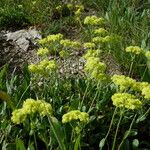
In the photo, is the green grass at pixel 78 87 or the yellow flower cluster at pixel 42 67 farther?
the yellow flower cluster at pixel 42 67

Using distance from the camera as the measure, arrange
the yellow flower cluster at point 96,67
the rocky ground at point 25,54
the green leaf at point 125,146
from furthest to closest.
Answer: the rocky ground at point 25,54, the green leaf at point 125,146, the yellow flower cluster at point 96,67

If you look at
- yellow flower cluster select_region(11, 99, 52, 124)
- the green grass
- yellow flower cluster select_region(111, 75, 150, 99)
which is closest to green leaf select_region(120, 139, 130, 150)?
the green grass

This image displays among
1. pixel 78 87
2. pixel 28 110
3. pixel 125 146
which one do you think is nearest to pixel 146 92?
pixel 125 146

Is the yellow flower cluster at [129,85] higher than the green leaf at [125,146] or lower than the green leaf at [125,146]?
higher

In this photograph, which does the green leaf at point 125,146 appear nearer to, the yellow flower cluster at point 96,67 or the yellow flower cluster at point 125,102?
the yellow flower cluster at point 96,67

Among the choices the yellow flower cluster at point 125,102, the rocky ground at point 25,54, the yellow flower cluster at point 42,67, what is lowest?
the rocky ground at point 25,54

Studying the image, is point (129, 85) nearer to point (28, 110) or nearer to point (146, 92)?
point (146, 92)

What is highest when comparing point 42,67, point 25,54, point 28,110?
point 28,110

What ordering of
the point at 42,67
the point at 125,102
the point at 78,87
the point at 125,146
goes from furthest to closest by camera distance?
the point at 78,87
the point at 42,67
the point at 125,146
the point at 125,102

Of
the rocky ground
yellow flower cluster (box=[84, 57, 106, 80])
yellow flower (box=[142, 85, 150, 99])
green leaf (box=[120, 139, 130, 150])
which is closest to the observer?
yellow flower (box=[142, 85, 150, 99])

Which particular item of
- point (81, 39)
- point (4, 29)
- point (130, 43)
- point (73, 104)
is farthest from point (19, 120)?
point (4, 29)

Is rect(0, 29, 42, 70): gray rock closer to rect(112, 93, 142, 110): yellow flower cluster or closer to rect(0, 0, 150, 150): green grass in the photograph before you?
rect(0, 0, 150, 150): green grass

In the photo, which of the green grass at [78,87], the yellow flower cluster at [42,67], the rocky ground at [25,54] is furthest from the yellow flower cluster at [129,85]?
the rocky ground at [25,54]

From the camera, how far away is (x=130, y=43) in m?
5.09
